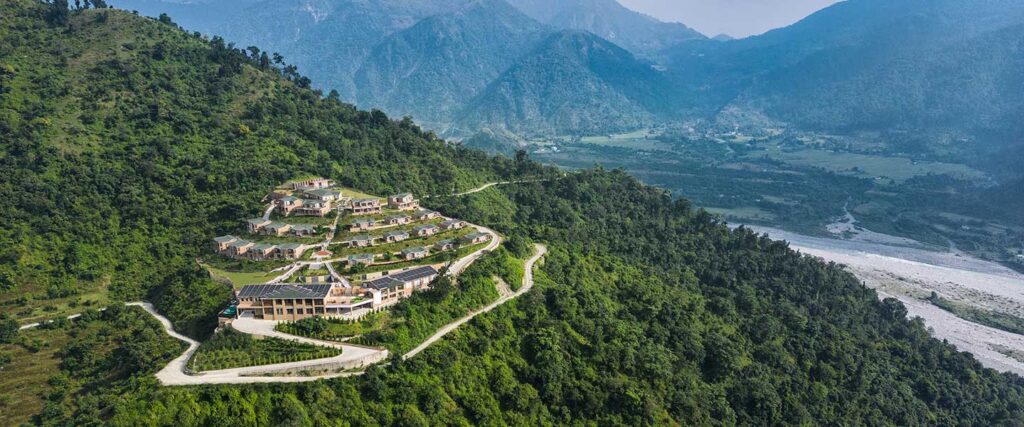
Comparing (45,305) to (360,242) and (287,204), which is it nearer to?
(287,204)

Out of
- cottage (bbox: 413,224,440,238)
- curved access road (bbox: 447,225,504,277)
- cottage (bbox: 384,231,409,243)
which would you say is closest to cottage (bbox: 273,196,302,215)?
cottage (bbox: 384,231,409,243)

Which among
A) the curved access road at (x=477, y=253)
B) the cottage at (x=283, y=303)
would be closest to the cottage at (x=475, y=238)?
the curved access road at (x=477, y=253)

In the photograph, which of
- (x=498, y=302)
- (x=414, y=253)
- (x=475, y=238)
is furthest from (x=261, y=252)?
(x=498, y=302)

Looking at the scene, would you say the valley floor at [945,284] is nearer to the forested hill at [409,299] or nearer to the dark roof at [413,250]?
the forested hill at [409,299]

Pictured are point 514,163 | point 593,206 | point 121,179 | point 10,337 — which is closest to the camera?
point 10,337

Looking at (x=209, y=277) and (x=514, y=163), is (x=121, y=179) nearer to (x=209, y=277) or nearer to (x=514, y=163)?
(x=209, y=277)

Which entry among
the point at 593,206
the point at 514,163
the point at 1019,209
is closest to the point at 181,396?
the point at 593,206
